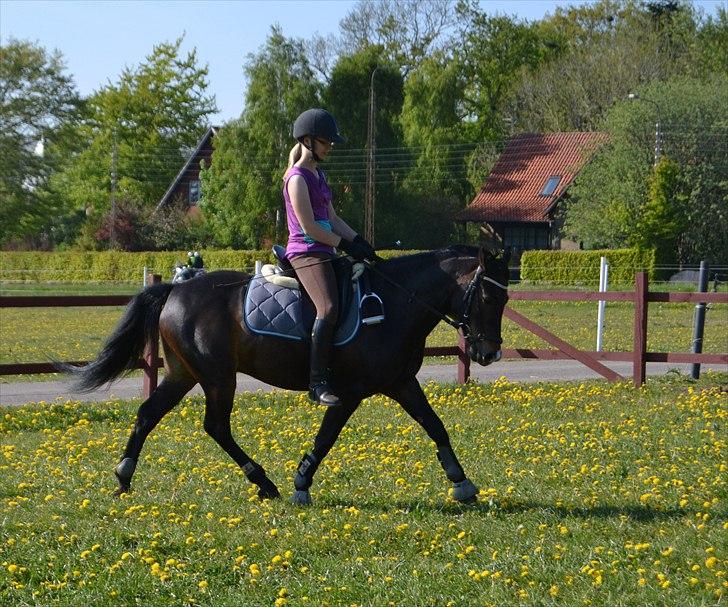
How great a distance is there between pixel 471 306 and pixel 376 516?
182 centimetres

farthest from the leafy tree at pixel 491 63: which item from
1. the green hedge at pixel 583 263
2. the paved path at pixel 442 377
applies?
the paved path at pixel 442 377

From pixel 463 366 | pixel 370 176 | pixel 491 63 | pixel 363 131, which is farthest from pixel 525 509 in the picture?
pixel 491 63

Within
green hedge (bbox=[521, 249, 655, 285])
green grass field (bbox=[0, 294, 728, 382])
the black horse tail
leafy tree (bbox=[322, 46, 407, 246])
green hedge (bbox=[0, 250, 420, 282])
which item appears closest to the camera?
the black horse tail

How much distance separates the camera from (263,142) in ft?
215

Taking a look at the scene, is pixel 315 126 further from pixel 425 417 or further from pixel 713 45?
pixel 713 45

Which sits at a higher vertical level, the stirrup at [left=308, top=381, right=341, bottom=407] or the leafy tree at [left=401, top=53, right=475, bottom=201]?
the leafy tree at [left=401, top=53, right=475, bottom=201]

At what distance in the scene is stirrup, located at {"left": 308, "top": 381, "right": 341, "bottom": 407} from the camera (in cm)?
824

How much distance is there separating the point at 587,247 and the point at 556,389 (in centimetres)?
4397

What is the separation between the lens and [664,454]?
405 inches

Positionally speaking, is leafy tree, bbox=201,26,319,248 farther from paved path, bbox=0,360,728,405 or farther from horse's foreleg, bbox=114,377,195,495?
horse's foreleg, bbox=114,377,195,495

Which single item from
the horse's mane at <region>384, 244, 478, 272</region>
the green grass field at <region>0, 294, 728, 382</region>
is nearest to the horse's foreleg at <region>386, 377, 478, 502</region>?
the horse's mane at <region>384, 244, 478, 272</region>

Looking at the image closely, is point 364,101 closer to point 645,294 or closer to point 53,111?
point 53,111

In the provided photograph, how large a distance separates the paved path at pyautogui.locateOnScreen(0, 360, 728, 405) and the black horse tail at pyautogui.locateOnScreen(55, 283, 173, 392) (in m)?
4.83

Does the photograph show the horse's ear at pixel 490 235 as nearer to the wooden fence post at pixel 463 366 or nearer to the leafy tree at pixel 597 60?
the leafy tree at pixel 597 60
